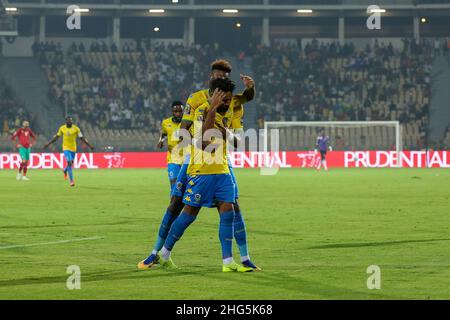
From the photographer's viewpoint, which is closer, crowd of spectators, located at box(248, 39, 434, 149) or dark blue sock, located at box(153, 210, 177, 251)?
dark blue sock, located at box(153, 210, 177, 251)

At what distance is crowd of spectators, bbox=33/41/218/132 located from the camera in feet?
210

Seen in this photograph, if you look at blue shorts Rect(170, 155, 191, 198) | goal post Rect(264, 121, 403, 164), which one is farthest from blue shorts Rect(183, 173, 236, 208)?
goal post Rect(264, 121, 403, 164)

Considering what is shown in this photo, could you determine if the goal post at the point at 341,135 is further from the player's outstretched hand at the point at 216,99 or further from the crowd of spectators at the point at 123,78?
the player's outstretched hand at the point at 216,99

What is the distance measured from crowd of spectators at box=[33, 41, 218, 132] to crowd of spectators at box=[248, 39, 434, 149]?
4.64 metres

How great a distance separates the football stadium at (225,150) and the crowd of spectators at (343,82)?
119 millimetres

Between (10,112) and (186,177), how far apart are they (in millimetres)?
51105

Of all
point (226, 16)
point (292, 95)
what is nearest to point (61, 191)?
point (292, 95)

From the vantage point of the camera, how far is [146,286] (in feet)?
35.4

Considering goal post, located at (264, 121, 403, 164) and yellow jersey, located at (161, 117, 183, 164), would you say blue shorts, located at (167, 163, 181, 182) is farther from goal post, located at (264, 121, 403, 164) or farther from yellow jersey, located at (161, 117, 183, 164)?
goal post, located at (264, 121, 403, 164)

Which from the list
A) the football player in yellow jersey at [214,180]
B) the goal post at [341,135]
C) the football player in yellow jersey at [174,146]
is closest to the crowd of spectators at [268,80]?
the goal post at [341,135]

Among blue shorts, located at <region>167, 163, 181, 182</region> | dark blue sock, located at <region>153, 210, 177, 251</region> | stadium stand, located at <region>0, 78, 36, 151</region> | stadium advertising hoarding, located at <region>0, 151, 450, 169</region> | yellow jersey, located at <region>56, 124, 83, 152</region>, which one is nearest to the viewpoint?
dark blue sock, located at <region>153, 210, 177, 251</region>

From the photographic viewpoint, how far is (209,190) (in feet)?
39.7
